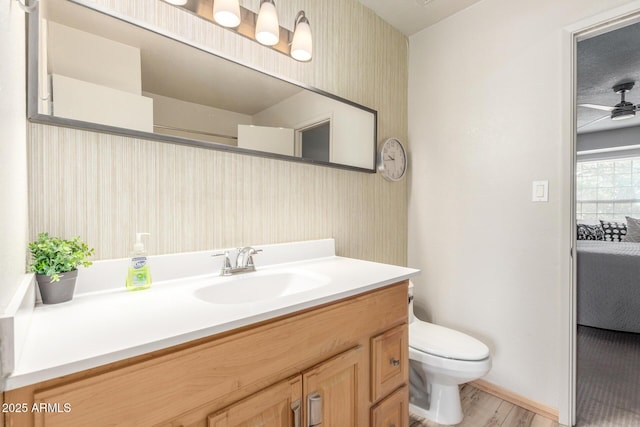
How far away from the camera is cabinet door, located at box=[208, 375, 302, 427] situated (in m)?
0.70

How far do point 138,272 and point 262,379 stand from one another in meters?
0.54

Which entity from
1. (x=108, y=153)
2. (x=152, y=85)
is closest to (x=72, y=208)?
(x=108, y=153)

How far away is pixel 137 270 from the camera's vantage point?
98cm

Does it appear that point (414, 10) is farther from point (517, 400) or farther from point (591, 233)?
point (591, 233)

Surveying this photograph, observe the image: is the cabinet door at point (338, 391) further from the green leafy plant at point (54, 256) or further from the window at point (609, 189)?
the window at point (609, 189)

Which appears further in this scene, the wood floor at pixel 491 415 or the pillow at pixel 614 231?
the pillow at pixel 614 231

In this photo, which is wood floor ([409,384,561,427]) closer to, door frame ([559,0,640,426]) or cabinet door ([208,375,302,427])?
door frame ([559,0,640,426])

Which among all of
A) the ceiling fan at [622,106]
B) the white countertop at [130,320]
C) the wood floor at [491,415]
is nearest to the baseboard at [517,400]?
the wood floor at [491,415]

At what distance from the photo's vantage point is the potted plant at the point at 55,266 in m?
0.80

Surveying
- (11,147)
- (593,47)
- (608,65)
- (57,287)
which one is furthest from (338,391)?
(608,65)

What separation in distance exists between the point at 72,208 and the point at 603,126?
21.3 ft

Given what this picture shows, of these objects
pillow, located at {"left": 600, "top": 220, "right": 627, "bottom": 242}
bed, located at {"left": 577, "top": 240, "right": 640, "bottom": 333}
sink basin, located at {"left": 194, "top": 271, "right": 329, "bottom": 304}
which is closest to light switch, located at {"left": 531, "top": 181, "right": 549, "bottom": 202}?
sink basin, located at {"left": 194, "top": 271, "right": 329, "bottom": 304}

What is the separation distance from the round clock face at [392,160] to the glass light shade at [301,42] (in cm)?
78

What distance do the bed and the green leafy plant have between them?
369 cm
